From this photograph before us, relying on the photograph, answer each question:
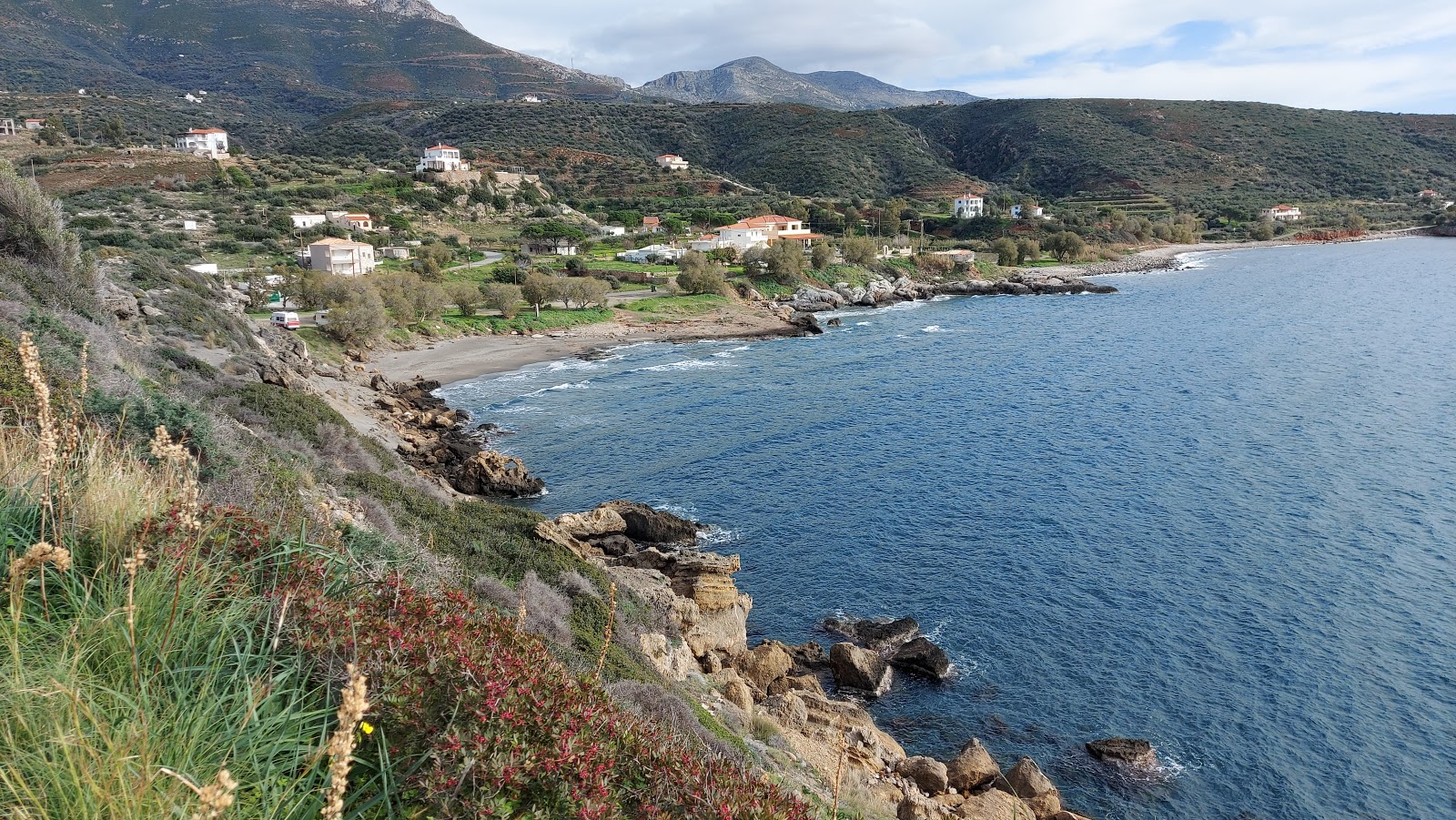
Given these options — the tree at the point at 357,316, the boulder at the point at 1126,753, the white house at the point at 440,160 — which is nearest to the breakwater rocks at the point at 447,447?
the tree at the point at 357,316

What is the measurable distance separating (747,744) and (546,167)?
116969 mm

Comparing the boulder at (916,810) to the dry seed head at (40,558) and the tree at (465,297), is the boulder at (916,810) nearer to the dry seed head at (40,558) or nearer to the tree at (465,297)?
the dry seed head at (40,558)

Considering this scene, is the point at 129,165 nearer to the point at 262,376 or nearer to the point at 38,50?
the point at 262,376

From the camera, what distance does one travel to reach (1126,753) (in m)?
15.0

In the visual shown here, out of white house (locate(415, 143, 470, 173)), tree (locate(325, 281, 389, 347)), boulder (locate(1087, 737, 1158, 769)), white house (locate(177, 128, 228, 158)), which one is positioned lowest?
boulder (locate(1087, 737, 1158, 769))

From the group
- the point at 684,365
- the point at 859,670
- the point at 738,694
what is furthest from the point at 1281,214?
the point at 738,694

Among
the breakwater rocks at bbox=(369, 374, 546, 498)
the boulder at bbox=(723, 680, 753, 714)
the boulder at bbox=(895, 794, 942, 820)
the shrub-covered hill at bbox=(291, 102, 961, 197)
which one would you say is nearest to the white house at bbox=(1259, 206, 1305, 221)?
the shrub-covered hill at bbox=(291, 102, 961, 197)

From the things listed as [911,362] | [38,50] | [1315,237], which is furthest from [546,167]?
[1315,237]

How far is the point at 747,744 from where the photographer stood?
10531 millimetres

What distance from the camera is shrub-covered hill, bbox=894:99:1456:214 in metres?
129

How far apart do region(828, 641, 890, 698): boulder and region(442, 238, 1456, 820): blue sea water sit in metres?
0.40

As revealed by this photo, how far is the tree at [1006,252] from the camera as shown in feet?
299

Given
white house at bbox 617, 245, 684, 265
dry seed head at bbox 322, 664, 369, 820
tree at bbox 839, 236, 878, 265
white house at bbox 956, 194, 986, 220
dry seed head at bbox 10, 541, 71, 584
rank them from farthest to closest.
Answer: white house at bbox 956, 194, 986, 220, tree at bbox 839, 236, 878, 265, white house at bbox 617, 245, 684, 265, dry seed head at bbox 10, 541, 71, 584, dry seed head at bbox 322, 664, 369, 820

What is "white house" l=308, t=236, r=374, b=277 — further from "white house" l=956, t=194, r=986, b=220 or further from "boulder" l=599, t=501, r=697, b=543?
"white house" l=956, t=194, r=986, b=220
